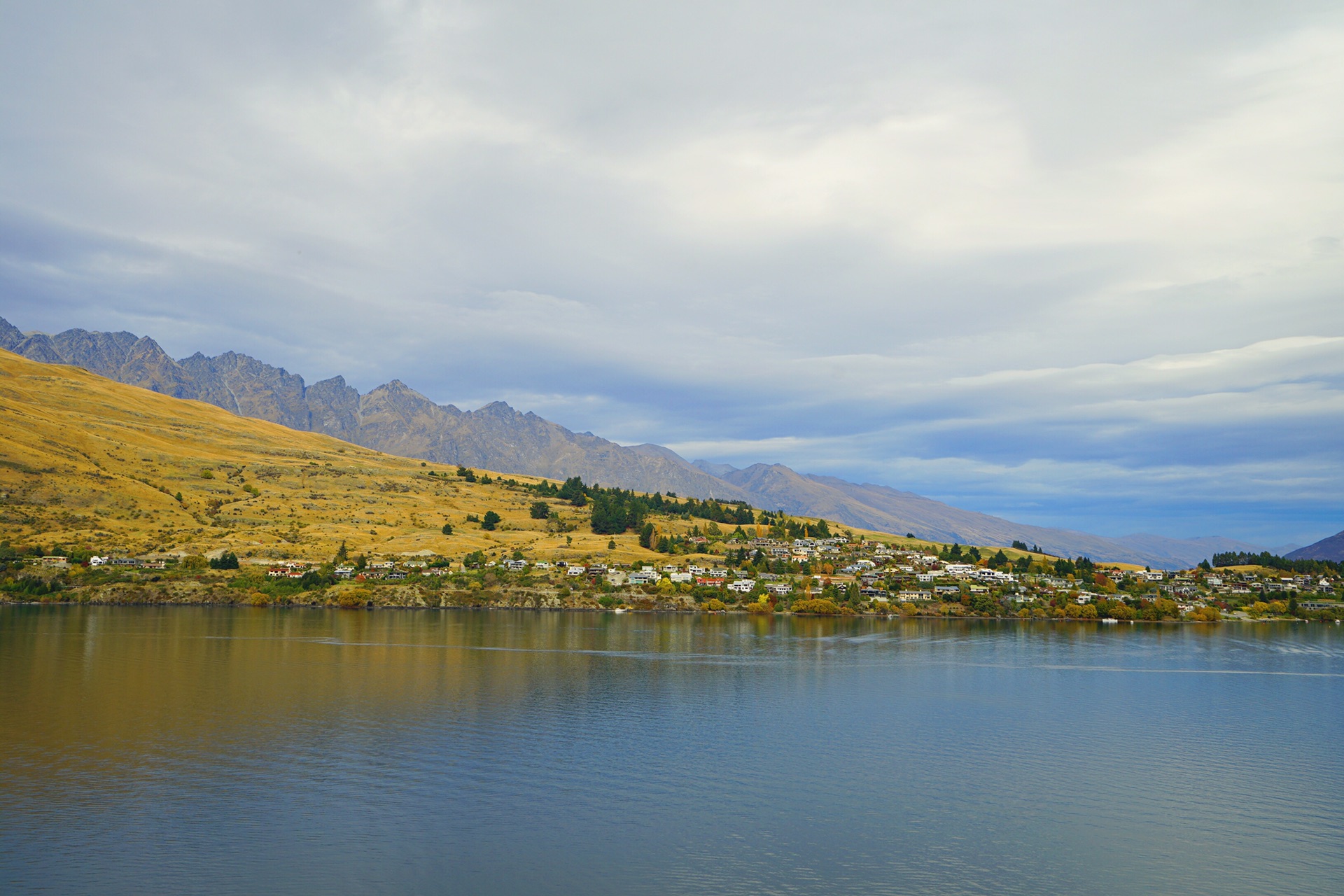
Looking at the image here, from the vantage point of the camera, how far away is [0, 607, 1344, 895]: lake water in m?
29.0

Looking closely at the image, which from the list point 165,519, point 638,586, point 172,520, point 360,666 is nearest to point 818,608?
point 638,586

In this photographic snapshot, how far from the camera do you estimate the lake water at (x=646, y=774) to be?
29047 mm

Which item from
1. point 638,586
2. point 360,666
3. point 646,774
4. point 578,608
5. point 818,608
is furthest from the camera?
point 638,586

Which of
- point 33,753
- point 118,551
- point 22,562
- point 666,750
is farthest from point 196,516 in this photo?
point 666,750

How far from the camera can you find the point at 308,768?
131ft

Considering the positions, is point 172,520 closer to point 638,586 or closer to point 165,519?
point 165,519

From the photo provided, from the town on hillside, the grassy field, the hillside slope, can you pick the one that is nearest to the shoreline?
the town on hillside

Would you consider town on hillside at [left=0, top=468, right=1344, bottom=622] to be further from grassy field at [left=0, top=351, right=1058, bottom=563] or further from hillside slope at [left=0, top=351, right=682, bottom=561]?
hillside slope at [left=0, top=351, right=682, bottom=561]

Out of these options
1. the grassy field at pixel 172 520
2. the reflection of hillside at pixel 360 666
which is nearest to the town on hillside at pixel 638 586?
the grassy field at pixel 172 520

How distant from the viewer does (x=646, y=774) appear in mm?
40906

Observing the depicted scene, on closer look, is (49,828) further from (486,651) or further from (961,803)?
(486,651)

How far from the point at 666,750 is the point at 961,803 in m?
15.6

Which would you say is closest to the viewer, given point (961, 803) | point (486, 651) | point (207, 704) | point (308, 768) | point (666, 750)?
point (961, 803)

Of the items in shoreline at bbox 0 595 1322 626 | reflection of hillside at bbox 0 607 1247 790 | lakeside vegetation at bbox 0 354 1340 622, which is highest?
lakeside vegetation at bbox 0 354 1340 622
